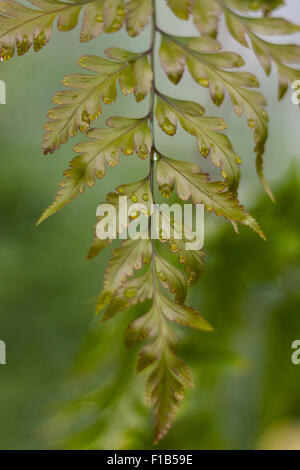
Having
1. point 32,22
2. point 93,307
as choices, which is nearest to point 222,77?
point 32,22

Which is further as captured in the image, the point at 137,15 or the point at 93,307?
the point at 93,307

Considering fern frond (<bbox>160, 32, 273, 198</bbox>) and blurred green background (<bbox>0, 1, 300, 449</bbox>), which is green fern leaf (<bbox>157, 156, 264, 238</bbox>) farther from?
blurred green background (<bbox>0, 1, 300, 449</bbox>)

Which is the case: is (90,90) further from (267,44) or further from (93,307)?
(93,307)

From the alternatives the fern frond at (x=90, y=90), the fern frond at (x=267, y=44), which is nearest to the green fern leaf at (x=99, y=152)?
the fern frond at (x=90, y=90)

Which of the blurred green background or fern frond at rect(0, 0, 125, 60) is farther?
the blurred green background

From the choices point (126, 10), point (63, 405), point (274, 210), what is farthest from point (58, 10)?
point (63, 405)

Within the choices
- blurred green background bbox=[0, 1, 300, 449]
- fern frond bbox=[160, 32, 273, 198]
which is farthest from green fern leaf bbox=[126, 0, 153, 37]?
blurred green background bbox=[0, 1, 300, 449]

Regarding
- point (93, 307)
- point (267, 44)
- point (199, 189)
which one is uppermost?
point (267, 44)

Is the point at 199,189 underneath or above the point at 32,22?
underneath

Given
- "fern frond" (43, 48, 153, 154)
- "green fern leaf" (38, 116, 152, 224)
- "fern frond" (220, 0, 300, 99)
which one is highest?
"fern frond" (220, 0, 300, 99)
